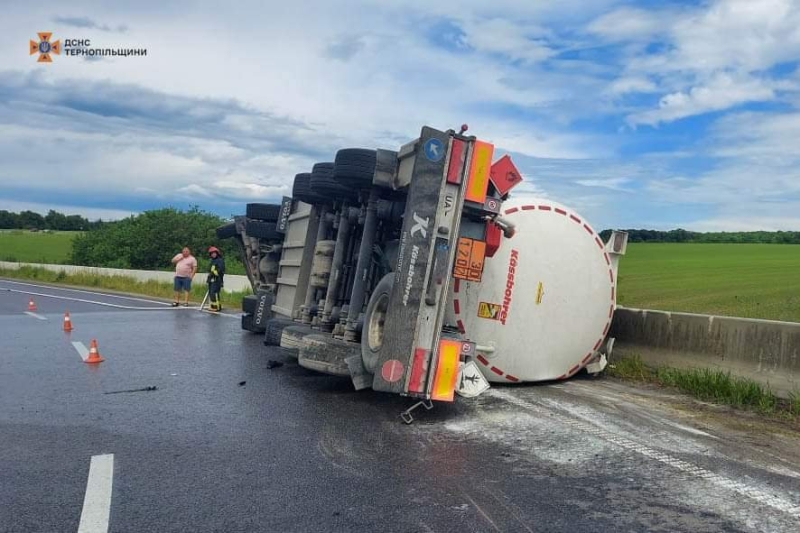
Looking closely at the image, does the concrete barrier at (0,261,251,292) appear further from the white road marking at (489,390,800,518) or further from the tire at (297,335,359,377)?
the white road marking at (489,390,800,518)

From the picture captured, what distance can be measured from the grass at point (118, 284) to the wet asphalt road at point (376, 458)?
13092 millimetres

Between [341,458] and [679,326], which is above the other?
[679,326]

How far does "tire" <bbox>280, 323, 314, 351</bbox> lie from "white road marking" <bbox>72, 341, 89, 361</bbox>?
318 centimetres

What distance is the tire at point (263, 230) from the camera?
11.8 m

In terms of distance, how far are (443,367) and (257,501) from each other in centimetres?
211

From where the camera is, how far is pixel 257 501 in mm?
4055

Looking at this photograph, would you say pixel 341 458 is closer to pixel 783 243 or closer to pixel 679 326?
pixel 679 326

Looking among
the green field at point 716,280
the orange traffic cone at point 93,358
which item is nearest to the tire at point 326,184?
the orange traffic cone at point 93,358

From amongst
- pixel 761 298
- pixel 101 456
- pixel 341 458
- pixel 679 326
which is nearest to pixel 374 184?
pixel 341 458

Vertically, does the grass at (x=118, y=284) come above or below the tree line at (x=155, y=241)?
below

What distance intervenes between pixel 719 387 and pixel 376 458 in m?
3.72

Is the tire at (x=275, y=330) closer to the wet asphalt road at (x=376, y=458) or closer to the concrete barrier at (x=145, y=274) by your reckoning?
the wet asphalt road at (x=376, y=458)

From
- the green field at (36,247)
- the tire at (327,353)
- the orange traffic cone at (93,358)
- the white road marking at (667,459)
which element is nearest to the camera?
the white road marking at (667,459)

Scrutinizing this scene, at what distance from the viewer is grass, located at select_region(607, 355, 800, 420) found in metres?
6.31
